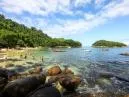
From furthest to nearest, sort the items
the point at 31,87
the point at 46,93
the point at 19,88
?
the point at 31,87
the point at 19,88
the point at 46,93

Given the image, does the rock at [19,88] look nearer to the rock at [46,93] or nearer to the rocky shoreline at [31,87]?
the rocky shoreline at [31,87]

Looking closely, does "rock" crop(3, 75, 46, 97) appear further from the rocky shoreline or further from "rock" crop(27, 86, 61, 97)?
"rock" crop(27, 86, 61, 97)

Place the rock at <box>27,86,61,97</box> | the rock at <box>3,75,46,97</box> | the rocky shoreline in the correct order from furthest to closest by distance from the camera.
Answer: the rock at <box>3,75,46,97</box>, the rocky shoreline, the rock at <box>27,86,61,97</box>

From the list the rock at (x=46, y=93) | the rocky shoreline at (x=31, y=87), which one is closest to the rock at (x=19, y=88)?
the rocky shoreline at (x=31, y=87)

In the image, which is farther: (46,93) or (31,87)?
(31,87)

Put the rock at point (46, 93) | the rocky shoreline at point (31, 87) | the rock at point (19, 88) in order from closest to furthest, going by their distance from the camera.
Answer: the rock at point (46, 93) → the rocky shoreline at point (31, 87) → the rock at point (19, 88)

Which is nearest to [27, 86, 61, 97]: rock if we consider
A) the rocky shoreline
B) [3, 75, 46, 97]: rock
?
the rocky shoreline

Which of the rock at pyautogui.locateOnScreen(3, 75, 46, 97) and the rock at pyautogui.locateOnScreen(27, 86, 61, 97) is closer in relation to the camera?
the rock at pyautogui.locateOnScreen(27, 86, 61, 97)

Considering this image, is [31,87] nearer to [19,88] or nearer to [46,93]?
[19,88]

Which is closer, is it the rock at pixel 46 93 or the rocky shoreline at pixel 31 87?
the rock at pixel 46 93

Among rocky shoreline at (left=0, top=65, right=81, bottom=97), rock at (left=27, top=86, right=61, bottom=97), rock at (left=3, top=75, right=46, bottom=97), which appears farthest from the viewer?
rock at (left=3, top=75, right=46, bottom=97)

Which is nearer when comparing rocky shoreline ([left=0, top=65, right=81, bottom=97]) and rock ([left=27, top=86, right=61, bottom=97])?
rock ([left=27, top=86, right=61, bottom=97])

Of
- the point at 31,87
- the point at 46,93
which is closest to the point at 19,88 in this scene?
the point at 31,87

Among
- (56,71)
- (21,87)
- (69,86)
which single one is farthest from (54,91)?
(56,71)
